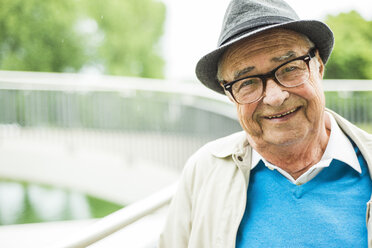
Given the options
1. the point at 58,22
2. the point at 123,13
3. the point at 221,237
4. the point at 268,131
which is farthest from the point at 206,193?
the point at 123,13

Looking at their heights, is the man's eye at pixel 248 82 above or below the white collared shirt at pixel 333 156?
above

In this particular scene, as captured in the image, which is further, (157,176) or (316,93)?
(157,176)

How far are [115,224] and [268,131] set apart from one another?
28.5 inches

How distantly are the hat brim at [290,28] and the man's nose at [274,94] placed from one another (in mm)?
212

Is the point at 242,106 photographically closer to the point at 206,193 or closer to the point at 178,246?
the point at 206,193

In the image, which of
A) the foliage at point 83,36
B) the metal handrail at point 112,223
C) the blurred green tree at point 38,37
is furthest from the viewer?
the foliage at point 83,36

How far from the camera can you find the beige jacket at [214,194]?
4.50 ft

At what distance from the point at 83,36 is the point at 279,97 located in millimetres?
15892

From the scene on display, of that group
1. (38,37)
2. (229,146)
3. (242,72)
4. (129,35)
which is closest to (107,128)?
(38,37)

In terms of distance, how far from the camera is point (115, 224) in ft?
4.51

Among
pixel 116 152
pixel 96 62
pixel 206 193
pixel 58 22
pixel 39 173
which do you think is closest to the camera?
pixel 206 193

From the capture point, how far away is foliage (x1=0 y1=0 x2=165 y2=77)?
7262 millimetres

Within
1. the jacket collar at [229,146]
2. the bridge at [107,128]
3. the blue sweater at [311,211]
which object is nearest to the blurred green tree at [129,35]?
the bridge at [107,128]

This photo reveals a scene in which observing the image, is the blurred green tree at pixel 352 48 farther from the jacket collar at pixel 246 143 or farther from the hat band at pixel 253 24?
the hat band at pixel 253 24
